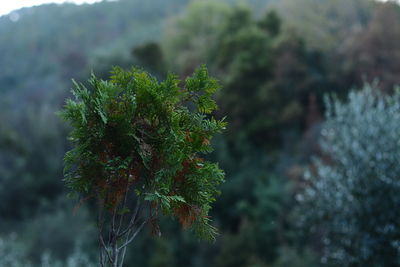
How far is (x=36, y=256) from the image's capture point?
19.2 meters

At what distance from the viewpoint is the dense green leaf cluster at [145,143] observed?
344cm

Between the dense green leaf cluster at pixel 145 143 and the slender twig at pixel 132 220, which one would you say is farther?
the slender twig at pixel 132 220

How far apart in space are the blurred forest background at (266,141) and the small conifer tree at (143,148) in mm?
7957

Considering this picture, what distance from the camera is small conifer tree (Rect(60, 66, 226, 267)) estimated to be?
344 cm

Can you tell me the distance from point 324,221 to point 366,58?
35.5 ft

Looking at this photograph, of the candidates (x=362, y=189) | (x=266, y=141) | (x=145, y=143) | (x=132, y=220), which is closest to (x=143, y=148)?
(x=145, y=143)

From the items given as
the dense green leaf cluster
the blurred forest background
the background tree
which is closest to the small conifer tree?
the dense green leaf cluster

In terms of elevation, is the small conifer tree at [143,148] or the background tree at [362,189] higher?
the small conifer tree at [143,148]

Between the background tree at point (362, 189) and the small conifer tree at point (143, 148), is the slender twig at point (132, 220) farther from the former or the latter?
the background tree at point (362, 189)

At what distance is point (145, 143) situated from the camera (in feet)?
11.7

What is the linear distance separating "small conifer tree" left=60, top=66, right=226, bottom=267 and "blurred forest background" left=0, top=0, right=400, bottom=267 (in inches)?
313

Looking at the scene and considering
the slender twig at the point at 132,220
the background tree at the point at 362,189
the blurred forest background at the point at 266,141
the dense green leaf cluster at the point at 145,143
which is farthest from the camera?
the blurred forest background at the point at 266,141

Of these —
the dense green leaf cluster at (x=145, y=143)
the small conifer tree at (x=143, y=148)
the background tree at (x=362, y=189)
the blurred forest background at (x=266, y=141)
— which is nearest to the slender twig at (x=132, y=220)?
the small conifer tree at (x=143, y=148)

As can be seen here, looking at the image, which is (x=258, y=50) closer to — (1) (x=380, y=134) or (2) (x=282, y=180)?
(2) (x=282, y=180)
